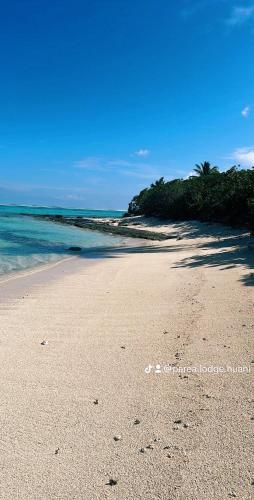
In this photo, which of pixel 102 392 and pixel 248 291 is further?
pixel 248 291

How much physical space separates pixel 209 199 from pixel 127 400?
3910 cm

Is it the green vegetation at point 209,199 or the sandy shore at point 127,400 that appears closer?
the sandy shore at point 127,400

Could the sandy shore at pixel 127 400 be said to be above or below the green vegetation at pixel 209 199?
below

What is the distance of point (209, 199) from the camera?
4206cm

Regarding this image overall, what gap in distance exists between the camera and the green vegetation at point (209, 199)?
31.8 metres

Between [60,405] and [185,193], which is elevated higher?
[185,193]

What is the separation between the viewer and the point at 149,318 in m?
8.12

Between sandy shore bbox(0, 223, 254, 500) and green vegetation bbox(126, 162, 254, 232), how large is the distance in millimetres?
14864

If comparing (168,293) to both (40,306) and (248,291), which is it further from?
(40,306)

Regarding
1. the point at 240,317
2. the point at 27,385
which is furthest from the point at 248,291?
the point at 27,385

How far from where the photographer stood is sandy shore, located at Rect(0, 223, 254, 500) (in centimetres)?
341

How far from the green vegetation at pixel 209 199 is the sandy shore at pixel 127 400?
14.9 metres

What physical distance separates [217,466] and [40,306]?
21.9 feet

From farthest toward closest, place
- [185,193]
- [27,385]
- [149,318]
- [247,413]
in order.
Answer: [185,193] < [149,318] < [27,385] < [247,413]
